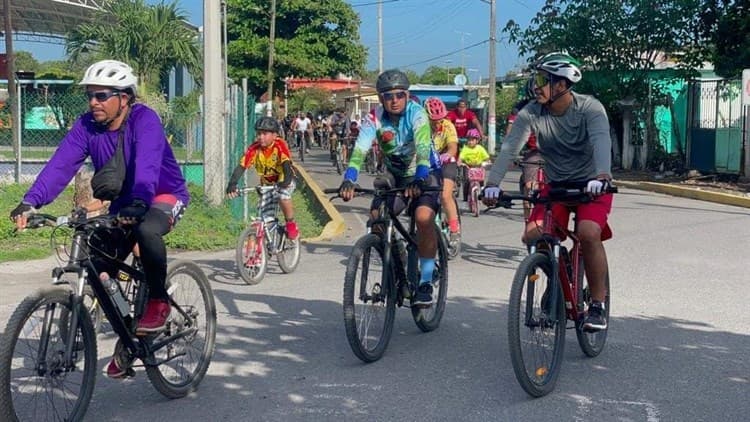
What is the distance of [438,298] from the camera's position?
24.3ft

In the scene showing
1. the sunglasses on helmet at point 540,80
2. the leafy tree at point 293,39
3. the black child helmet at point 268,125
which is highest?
the leafy tree at point 293,39

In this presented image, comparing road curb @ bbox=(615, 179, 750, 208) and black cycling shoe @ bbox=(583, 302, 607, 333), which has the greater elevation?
road curb @ bbox=(615, 179, 750, 208)

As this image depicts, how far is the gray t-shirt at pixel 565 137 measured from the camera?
5996 mm

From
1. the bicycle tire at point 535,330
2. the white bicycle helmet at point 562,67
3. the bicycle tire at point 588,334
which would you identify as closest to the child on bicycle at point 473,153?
the bicycle tire at point 588,334

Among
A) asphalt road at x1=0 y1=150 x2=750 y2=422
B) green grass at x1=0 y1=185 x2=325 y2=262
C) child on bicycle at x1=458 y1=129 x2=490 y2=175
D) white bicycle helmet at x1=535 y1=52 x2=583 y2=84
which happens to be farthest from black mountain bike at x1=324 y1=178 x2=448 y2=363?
child on bicycle at x1=458 y1=129 x2=490 y2=175

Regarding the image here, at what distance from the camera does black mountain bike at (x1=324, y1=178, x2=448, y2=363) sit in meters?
6.13

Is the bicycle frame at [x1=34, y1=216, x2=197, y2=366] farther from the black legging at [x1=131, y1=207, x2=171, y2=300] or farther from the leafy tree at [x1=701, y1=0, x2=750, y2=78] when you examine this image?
the leafy tree at [x1=701, y1=0, x2=750, y2=78]

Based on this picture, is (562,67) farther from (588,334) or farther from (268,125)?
(268,125)

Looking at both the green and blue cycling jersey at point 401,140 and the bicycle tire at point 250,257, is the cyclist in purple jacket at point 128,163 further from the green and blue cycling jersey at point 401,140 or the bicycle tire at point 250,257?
the bicycle tire at point 250,257

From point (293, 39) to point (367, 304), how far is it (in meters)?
41.3

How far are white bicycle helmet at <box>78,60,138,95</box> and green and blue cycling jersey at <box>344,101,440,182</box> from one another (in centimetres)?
187

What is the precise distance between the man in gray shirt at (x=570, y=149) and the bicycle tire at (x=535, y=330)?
1.26 ft

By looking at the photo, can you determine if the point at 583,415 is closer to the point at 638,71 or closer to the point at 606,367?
the point at 606,367

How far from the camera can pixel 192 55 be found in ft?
92.7
